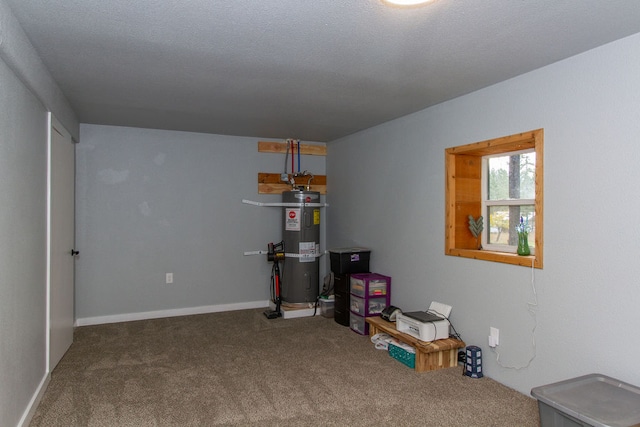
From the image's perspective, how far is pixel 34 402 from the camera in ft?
8.68

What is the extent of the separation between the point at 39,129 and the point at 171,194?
2.26 meters

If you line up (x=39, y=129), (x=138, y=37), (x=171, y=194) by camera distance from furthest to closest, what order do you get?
(x=171, y=194), (x=39, y=129), (x=138, y=37)

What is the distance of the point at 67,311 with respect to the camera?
392 centimetres

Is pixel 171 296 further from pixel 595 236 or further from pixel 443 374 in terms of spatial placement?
pixel 595 236

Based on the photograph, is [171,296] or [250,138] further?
[250,138]

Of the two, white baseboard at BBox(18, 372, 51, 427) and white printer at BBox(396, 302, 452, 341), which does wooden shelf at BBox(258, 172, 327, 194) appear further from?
white baseboard at BBox(18, 372, 51, 427)

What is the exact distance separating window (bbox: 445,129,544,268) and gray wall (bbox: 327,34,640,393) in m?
0.09

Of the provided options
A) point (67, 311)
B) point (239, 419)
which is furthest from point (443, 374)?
point (67, 311)

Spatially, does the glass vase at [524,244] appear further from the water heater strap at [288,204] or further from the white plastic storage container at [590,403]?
the water heater strap at [288,204]

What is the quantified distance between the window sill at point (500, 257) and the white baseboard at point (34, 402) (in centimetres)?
319

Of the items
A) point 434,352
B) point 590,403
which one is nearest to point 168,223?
point 434,352

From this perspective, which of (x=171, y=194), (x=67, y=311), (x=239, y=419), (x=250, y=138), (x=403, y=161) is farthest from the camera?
(x=250, y=138)

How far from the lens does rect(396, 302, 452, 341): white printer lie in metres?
3.35

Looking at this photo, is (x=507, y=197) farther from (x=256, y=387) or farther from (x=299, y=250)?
(x=299, y=250)
